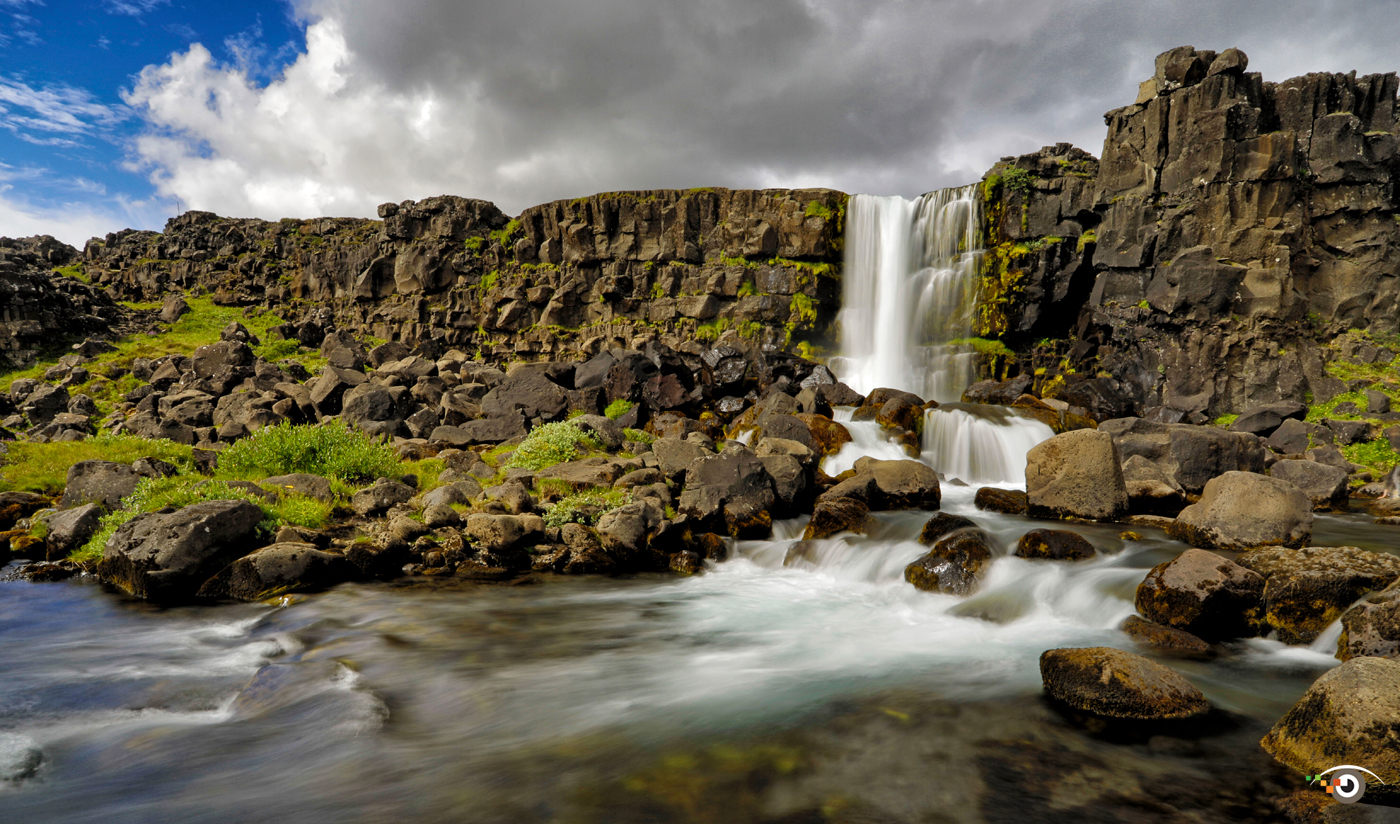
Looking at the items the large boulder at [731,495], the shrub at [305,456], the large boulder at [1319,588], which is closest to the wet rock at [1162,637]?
the large boulder at [1319,588]

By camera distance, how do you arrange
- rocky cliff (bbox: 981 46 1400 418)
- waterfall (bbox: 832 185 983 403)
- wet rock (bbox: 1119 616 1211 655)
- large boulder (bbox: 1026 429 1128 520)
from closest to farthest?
1. wet rock (bbox: 1119 616 1211 655)
2. large boulder (bbox: 1026 429 1128 520)
3. rocky cliff (bbox: 981 46 1400 418)
4. waterfall (bbox: 832 185 983 403)

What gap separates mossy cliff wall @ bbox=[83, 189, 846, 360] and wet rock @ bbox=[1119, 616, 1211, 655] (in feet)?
114

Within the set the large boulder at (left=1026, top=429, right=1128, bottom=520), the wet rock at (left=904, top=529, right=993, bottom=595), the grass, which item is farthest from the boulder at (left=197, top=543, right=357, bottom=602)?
the large boulder at (left=1026, top=429, right=1128, bottom=520)

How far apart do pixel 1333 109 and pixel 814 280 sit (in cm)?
2442

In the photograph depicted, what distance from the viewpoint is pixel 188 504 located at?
12.1 meters

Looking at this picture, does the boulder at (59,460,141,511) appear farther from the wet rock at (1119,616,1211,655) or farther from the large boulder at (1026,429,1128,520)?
the large boulder at (1026,429,1128,520)

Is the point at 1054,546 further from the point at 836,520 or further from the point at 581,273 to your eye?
the point at 581,273

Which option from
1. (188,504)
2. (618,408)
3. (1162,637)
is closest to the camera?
(1162,637)

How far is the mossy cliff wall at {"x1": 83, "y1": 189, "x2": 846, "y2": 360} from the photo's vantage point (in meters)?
43.2

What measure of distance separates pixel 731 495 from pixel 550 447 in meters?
6.49

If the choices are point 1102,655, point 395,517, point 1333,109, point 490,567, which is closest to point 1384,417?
point 1333,109

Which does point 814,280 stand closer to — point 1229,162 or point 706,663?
point 1229,162

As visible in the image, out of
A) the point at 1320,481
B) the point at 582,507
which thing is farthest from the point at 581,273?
the point at 1320,481

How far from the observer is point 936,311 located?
37.6 m
